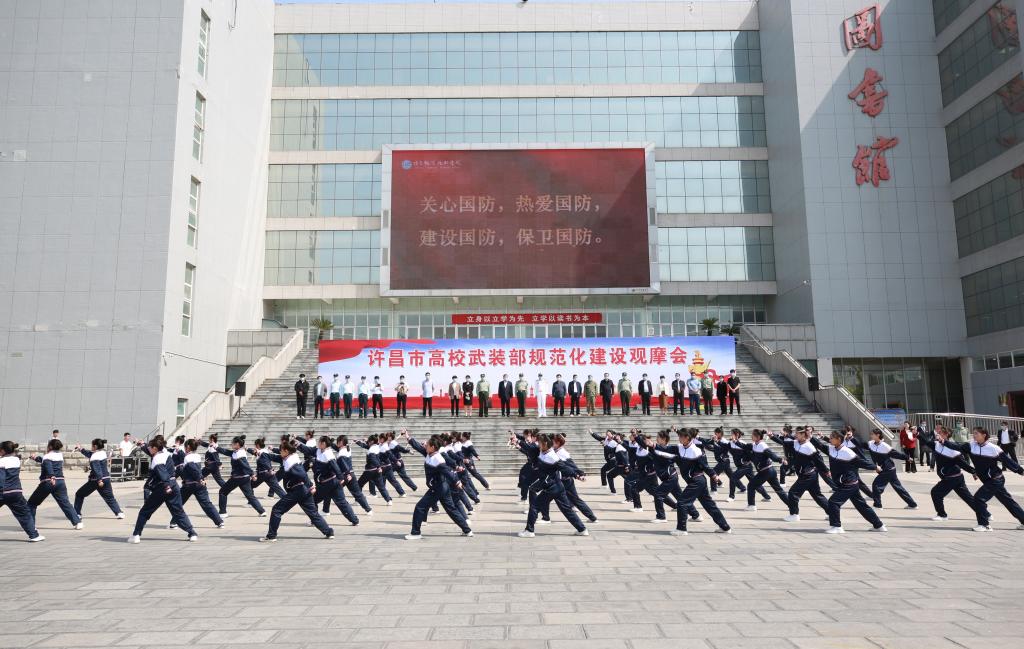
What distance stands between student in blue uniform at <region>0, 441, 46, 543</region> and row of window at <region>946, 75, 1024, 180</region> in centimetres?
3975

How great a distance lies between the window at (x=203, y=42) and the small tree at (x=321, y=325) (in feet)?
45.1

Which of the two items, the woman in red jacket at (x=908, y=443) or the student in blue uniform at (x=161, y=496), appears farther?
the woman in red jacket at (x=908, y=443)

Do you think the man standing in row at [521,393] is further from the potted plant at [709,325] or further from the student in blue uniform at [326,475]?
the student in blue uniform at [326,475]

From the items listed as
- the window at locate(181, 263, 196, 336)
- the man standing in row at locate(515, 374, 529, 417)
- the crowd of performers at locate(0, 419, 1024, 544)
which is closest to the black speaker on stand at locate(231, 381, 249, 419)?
the window at locate(181, 263, 196, 336)

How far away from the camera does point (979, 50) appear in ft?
115

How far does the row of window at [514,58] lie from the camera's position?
139 ft

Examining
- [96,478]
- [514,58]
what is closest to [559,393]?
[96,478]

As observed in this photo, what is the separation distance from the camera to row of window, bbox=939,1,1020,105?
32.9 meters

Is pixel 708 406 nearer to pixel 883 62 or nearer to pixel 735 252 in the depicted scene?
pixel 735 252

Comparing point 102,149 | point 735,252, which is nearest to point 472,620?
point 102,149

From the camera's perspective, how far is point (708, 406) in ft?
89.2

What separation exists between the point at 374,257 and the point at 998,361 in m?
33.3

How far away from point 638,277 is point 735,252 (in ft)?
21.5

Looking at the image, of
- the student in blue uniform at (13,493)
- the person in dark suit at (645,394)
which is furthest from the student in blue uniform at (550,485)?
the person in dark suit at (645,394)
